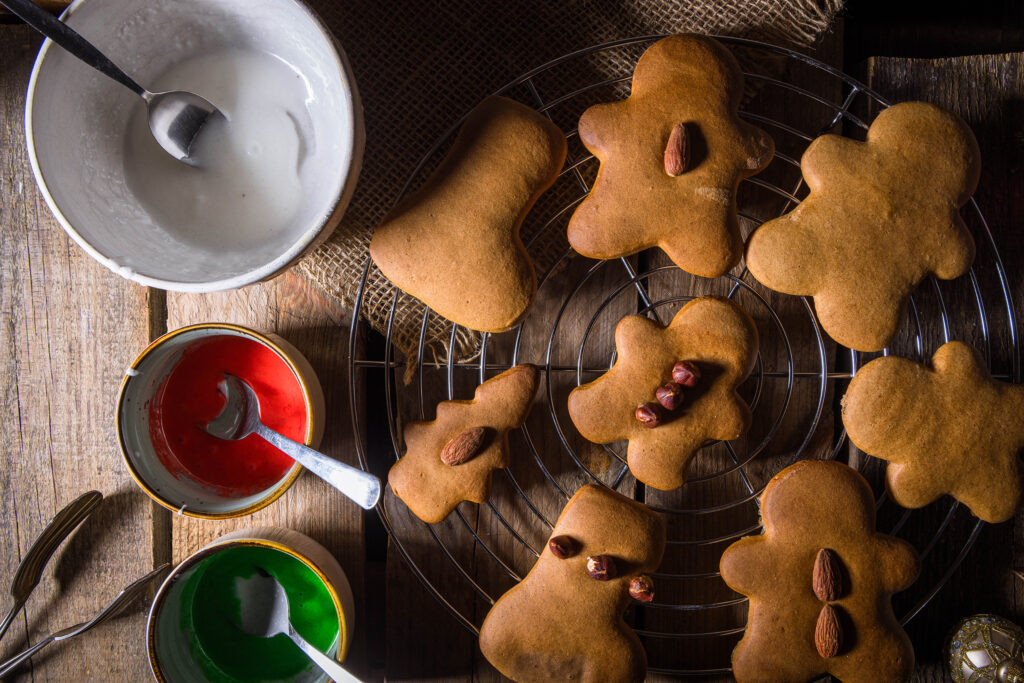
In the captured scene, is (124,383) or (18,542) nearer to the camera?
(124,383)

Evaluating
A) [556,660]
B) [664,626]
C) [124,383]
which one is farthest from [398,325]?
[664,626]

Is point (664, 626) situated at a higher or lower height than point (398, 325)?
lower

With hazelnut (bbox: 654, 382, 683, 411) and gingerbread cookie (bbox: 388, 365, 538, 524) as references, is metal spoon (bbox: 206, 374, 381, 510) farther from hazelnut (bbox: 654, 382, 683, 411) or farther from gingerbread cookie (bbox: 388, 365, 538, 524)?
hazelnut (bbox: 654, 382, 683, 411)

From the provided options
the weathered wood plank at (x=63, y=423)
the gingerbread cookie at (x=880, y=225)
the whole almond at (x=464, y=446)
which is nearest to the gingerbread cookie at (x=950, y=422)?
the gingerbread cookie at (x=880, y=225)

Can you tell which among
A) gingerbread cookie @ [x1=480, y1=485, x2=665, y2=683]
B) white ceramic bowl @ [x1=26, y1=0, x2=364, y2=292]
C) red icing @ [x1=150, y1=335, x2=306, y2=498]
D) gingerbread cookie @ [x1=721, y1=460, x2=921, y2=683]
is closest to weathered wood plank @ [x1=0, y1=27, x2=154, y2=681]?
red icing @ [x1=150, y1=335, x2=306, y2=498]

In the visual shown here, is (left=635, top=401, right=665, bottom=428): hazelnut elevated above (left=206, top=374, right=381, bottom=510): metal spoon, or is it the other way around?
(left=635, top=401, right=665, bottom=428): hazelnut

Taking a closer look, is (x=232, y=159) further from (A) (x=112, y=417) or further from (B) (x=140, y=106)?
(A) (x=112, y=417)

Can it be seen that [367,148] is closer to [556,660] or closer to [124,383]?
[124,383]
